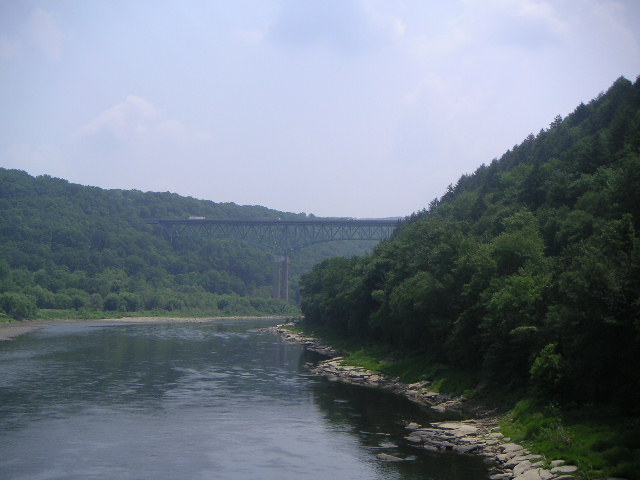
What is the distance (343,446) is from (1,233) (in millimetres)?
137912

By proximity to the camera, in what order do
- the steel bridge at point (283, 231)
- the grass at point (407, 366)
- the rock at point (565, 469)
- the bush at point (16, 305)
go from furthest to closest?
the steel bridge at point (283, 231), the bush at point (16, 305), the grass at point (407, 366), the rock at point (565, 469)

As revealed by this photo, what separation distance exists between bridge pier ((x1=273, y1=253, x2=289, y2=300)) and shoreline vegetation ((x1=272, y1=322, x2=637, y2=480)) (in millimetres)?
116277

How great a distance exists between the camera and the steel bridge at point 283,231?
147250 millimetres

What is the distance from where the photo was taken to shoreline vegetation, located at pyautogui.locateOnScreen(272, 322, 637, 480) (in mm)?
24000

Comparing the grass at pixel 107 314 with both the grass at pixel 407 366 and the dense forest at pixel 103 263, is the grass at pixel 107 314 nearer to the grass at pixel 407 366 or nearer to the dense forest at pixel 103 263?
the dense forest at pixel 103 263

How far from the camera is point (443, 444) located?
29.9m

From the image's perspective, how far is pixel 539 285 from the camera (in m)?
37.9

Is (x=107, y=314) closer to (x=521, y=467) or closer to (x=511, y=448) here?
(x=511, y=448)

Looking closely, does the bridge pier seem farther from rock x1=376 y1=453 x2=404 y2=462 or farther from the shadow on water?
rock x1=376 y1=453 x2=404 y2=462

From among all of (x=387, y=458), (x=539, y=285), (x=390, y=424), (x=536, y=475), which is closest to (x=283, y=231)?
(x=539, y=285)

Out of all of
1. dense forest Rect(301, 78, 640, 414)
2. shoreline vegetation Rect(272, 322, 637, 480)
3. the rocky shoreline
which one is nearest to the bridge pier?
dense forest Rect(301, 78, 640, 414)

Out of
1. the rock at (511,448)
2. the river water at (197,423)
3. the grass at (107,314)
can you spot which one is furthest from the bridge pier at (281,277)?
the rock at (511,448)

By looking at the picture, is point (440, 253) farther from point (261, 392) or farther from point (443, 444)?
point (443, 444)

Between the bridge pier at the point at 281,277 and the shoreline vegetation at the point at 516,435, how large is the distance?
116 metres
